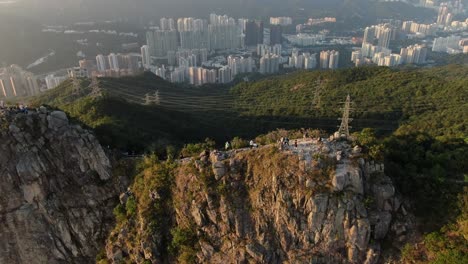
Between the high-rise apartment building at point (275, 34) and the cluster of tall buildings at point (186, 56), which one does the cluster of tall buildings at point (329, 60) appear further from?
the high-rise apartment building at point (275, 34)

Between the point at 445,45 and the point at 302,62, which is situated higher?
the point at 445,45

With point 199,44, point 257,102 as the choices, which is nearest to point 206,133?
point 257,102

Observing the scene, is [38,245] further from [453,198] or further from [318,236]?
[453,198]

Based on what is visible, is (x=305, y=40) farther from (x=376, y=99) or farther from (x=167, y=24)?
(x=376, y=99)

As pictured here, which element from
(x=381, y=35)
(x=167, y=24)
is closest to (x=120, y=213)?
(x=167, y=24)

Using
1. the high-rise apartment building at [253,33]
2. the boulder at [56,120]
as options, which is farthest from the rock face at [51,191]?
the high-rise apartment building at [253,33]

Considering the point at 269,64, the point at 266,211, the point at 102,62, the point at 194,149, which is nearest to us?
the point at 266,211

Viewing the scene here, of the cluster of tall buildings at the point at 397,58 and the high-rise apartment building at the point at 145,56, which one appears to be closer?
the high-rise apartment building at the point at 145,56
